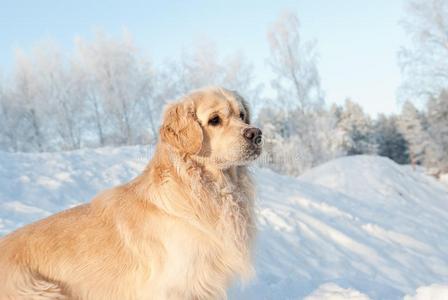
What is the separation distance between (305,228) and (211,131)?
5.27 meters

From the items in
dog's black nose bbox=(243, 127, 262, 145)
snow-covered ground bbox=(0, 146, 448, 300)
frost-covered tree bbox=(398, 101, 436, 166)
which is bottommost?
frost-covered tree bbox=(398, 101, 436, 166)

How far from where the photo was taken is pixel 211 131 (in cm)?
370

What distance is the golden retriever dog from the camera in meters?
3.22

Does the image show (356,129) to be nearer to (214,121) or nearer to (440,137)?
(440,137)

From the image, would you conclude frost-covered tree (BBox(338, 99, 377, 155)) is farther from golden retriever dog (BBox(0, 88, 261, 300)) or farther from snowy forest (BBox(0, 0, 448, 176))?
golden retriever dog (BBox(0, 88, 261, 300))

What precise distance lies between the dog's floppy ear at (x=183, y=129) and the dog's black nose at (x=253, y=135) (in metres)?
0.36

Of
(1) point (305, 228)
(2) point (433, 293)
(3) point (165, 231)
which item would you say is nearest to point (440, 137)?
(1) point (305, 228)

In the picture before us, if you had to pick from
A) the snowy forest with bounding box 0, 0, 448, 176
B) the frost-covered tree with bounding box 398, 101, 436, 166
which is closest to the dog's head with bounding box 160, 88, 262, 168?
the snowy forest with bounding box 0, 0, 448, 176

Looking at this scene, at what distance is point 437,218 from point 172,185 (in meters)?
11.8

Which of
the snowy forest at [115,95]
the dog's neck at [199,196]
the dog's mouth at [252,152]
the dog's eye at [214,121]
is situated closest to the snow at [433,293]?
the dog's neck at [199,196]

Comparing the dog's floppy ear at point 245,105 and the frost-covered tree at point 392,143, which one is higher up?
the dog's floppy ear at point 245,105

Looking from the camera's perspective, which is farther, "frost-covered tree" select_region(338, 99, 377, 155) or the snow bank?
"frost-covered tree" select_region(338, 99, 377, 155)

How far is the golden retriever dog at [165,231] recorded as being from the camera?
10.6ft

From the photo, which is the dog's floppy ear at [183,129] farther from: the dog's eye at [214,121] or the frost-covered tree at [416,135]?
the frost-covered tree at [416,135]
